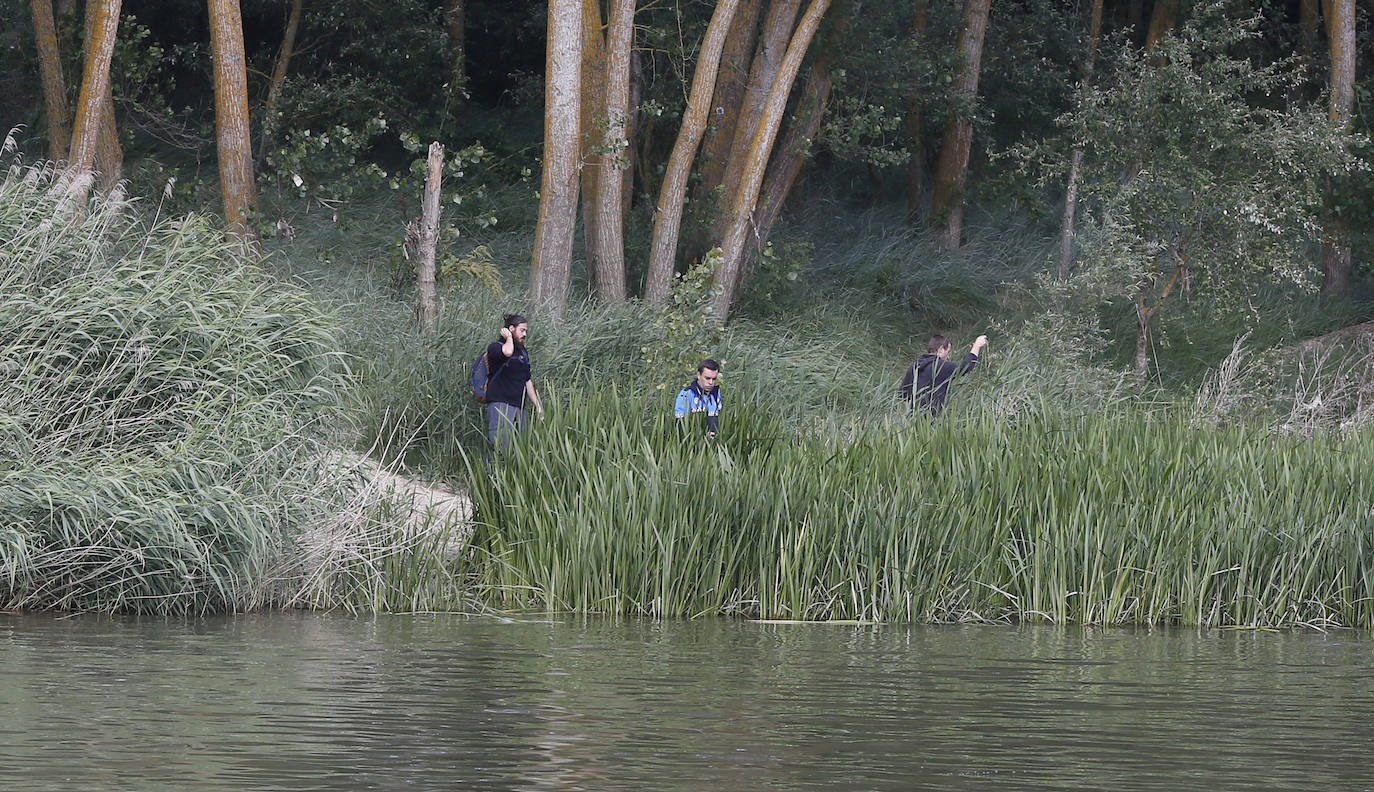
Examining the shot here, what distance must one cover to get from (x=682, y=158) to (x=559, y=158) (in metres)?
1.46

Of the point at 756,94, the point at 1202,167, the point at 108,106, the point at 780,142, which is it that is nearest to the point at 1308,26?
the point at 1202,167

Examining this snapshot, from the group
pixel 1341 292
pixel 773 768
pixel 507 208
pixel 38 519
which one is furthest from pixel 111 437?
pixel 1341 292

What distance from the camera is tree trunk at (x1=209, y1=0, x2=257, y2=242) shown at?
55.0 feet

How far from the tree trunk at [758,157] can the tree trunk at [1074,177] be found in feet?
11.1

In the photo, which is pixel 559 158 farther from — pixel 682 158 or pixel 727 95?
pixel 727 95

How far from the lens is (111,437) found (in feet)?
33.9

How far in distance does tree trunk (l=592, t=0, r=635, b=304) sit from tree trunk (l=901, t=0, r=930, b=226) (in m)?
5.57

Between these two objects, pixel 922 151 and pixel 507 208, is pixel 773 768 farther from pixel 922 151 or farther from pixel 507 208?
pixel 922 151

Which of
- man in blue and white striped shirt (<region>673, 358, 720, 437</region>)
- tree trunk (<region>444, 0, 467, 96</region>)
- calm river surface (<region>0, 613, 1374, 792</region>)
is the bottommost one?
calm river surface (<region>0, 613, 1374, 792</region>)

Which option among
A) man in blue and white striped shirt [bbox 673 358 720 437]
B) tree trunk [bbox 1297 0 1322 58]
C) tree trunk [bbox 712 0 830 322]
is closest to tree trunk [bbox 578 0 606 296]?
tree trunk [bbox 712 0 830 322]

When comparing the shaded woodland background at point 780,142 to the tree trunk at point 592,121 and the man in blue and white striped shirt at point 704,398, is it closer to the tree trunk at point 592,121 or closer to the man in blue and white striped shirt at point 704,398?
the tree trunk at point 592,121

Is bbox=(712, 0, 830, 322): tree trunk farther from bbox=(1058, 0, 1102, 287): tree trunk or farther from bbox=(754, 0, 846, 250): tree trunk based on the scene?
bbox=(1058, 0, 1102, 287): tree trunk

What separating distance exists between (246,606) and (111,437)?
1257 mm

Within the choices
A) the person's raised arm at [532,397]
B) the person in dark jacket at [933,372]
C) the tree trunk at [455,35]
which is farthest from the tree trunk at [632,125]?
the person's raised arm at [532,397]
